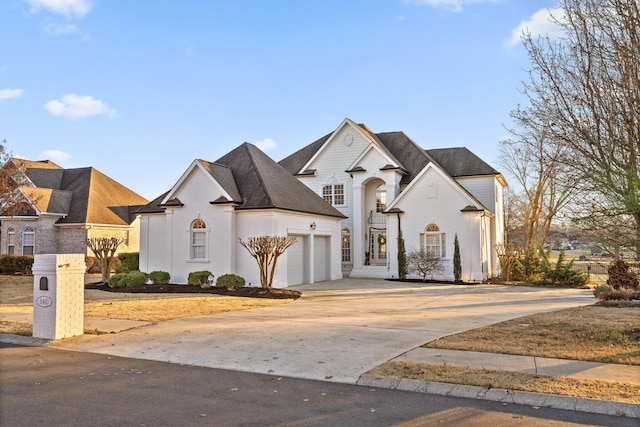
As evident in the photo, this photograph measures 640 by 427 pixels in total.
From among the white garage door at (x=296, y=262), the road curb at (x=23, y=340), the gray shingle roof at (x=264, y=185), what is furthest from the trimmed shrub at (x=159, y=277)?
the road curb at (x=23, y=340)

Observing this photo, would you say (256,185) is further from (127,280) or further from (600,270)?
(600,270)

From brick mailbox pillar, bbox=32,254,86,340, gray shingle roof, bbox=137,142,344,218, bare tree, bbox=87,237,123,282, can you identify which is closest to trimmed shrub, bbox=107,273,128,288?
bare tree, bbox=87,237,123,282

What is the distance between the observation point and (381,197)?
31016mm

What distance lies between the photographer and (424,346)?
923cm

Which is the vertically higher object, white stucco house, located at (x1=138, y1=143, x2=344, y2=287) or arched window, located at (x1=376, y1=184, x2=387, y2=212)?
arched window, located at (x1=376, y1=184, x2=387, y2=212)

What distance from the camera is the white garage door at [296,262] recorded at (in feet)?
73.9

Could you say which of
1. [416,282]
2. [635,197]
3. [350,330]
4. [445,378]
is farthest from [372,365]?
[416,282]

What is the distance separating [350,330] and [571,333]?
185 inches

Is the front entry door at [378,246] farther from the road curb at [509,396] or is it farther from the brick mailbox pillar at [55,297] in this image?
the road curb at [509,396]

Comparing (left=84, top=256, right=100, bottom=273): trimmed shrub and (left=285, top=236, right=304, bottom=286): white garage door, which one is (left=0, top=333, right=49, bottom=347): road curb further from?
(left=84, top=256, right=100, bottom=273): trimmed shrub

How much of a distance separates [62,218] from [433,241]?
23.8m

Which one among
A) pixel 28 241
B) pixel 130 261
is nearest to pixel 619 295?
pixel 130 261

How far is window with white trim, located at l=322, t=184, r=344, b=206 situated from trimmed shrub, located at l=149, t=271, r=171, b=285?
12.2 metres

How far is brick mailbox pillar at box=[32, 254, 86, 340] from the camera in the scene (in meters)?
10.0
